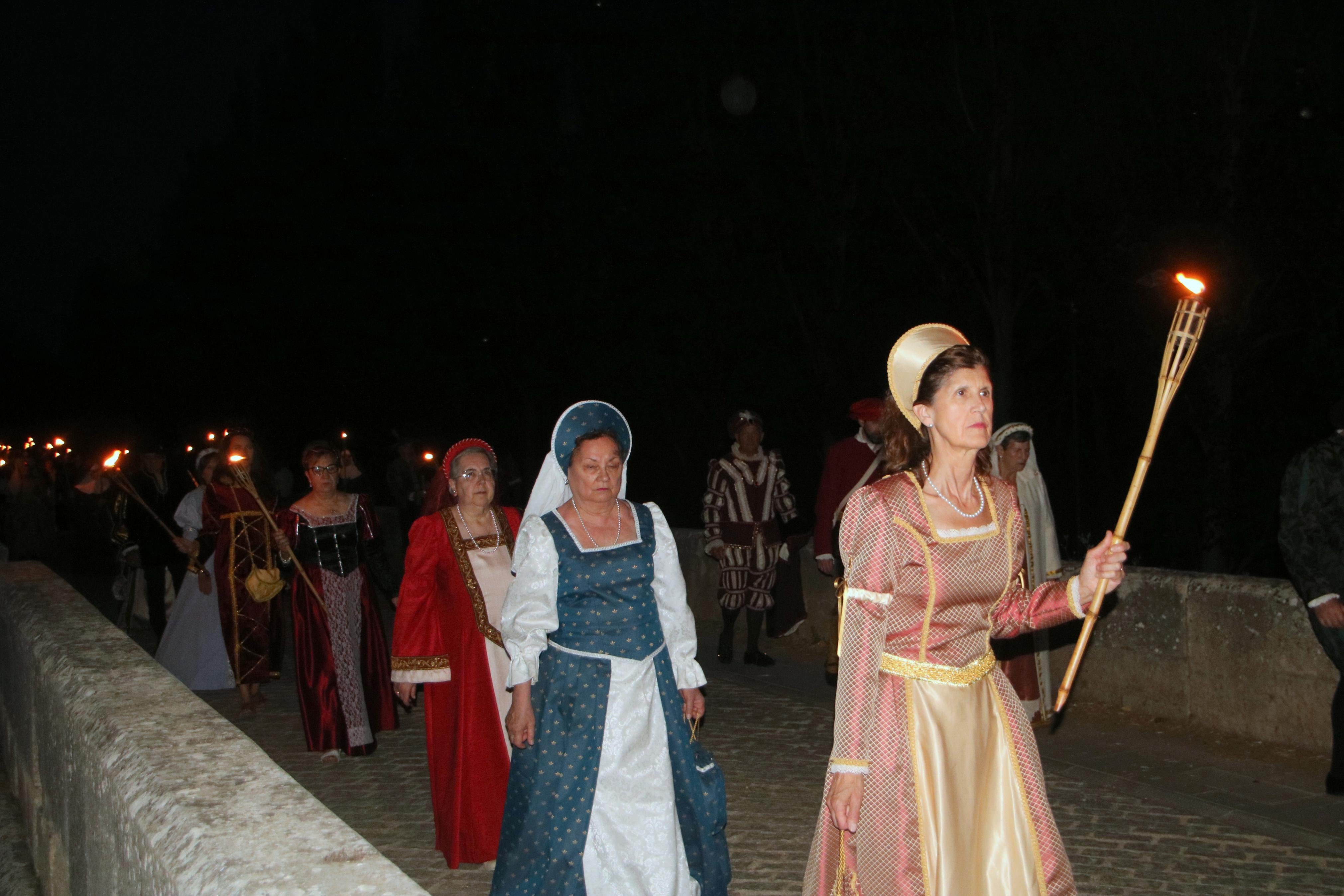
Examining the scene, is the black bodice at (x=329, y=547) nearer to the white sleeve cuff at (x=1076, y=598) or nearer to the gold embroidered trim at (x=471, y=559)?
the gold embroidered trim at (x=471, y=559)

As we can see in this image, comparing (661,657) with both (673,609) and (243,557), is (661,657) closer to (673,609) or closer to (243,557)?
(673,609)

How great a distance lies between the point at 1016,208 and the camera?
1764 centimetres

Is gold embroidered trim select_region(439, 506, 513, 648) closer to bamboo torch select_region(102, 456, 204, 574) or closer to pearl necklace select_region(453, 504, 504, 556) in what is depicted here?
pearl necklace select_region(453, 504, 504, 556)

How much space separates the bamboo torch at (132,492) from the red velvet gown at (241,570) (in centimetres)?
72

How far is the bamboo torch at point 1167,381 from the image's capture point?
2.78 meters

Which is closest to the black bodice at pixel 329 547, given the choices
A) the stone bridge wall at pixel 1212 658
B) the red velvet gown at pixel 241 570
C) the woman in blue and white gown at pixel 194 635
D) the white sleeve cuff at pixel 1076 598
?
the red velvet gown at pixel 241 570

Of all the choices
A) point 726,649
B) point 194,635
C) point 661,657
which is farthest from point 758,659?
point 661,657

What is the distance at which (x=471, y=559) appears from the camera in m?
5.54

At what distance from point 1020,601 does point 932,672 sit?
363 millimetres

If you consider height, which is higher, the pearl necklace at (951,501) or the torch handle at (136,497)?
the pearl necklace at (951,501)

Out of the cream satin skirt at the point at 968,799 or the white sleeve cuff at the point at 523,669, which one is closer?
the cream satin skirt at the point at 968,799

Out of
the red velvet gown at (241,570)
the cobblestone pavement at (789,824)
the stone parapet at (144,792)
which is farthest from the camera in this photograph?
the red velvet gown at (241,570)

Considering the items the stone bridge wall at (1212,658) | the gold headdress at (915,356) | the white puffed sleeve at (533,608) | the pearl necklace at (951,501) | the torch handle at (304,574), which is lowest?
the stone bridge wall at (1212,658)

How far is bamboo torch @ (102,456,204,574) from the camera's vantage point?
9.94 m
